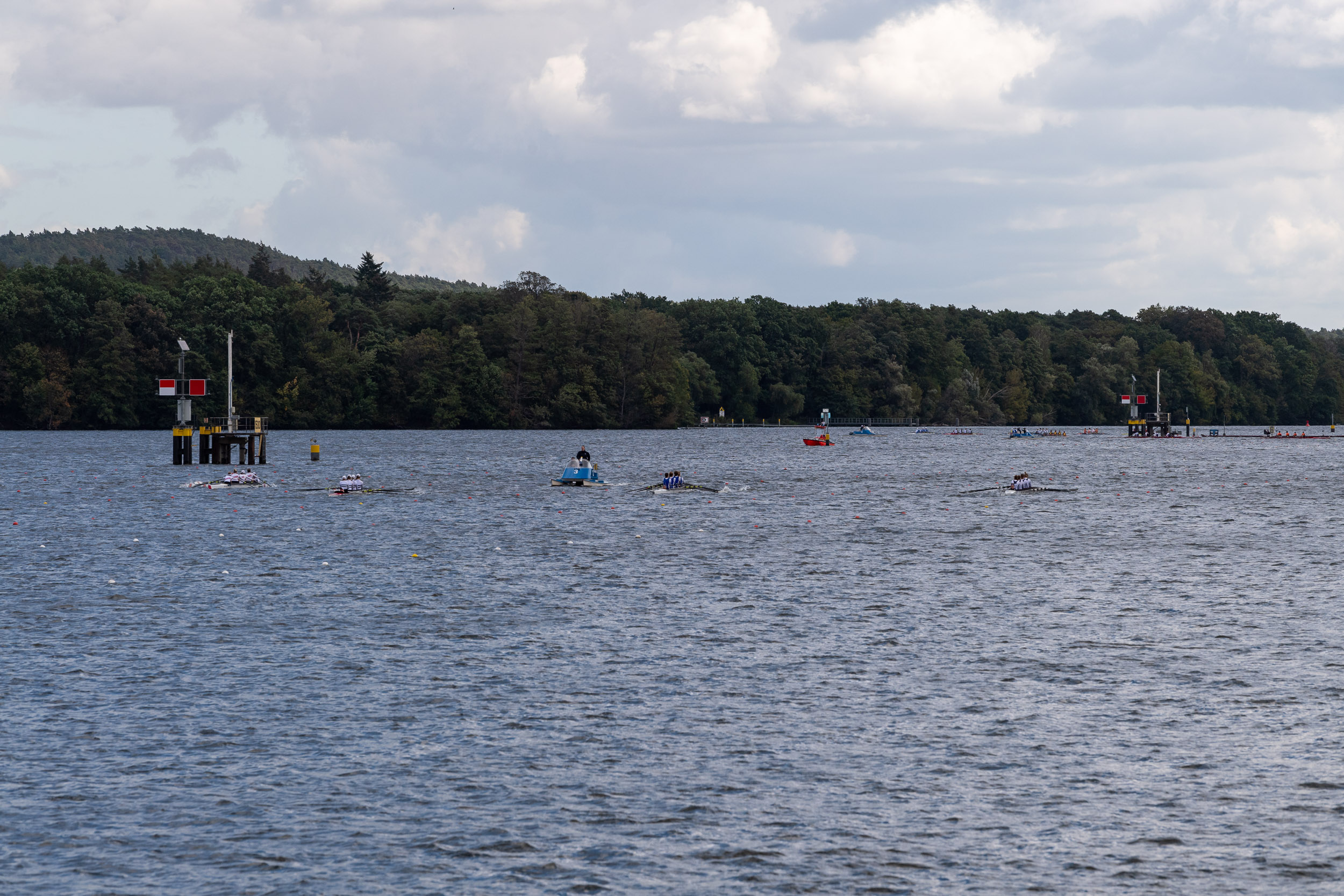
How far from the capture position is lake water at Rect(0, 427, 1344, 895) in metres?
16.4

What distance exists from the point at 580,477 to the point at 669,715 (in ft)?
230

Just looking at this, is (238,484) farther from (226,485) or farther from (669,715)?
(669,715)

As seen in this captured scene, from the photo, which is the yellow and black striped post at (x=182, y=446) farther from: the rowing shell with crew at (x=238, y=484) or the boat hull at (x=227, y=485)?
the rowing shell with crew at (x=238, y=484)

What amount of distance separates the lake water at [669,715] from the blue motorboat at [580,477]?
120ft

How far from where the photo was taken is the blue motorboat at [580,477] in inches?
3671

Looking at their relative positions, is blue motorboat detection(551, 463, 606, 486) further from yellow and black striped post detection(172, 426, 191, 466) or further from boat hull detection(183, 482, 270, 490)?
yellow and black striped post detection(172, 426, 191, 466)

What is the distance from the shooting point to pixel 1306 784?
63.4ft

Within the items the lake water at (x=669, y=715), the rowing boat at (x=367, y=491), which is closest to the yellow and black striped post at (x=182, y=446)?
the rowing boat at (x=367, y=491)

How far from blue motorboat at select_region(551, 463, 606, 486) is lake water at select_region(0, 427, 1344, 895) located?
120 ft

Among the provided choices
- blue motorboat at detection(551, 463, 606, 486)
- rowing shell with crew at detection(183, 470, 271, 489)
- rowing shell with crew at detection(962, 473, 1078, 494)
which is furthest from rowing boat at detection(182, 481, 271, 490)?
rowing shell with crew at detection(962, 473, 1078, 494)

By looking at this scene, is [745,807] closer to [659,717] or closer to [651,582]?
[659,717]

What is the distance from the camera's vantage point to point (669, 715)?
23.7 metres

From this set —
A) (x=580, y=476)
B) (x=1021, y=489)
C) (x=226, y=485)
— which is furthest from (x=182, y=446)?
(x=1021, y=489)

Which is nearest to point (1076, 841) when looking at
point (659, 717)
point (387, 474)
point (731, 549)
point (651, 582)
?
point (659, 717)
